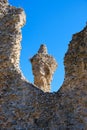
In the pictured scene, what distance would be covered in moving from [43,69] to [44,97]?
7.45 metres

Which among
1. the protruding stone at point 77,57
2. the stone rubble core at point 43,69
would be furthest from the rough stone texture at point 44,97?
the stone rubble core at point 43,69

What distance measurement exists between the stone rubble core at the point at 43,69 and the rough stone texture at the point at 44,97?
20.5 ft

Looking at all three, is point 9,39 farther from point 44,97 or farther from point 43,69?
point 43,69

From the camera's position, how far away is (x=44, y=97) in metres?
14.8

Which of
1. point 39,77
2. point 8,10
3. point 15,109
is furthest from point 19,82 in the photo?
point 39,77

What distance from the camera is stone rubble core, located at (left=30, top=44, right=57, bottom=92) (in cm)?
2214

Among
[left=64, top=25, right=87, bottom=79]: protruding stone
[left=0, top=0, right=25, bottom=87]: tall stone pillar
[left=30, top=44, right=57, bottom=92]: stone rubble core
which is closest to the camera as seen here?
[left=64, top=25, right=87, bottom=79]: protruding stone

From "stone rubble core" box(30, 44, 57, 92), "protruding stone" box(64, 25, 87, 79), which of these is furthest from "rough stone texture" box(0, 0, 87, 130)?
"stone rubble core" box(30, 44, 57, 92)

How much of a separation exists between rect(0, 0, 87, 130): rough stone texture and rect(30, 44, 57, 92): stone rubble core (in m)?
6.25

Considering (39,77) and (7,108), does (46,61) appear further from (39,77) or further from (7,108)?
(7,108)

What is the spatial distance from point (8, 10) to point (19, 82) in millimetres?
3867

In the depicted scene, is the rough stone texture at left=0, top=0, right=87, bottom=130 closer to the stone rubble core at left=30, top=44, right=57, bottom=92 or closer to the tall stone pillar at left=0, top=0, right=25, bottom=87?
the tall stone pillar at left=0, top=0, right=25, bottom=87

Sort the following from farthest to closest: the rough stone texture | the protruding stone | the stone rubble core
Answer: the stone rubble core → the protruding stone → the rough stone texture

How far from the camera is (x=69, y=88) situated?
1459cm
